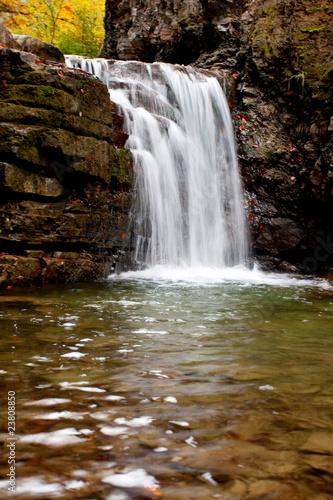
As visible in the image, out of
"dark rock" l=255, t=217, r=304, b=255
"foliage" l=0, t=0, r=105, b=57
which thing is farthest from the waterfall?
"foliage" l=0, t=0, r=105, b=57

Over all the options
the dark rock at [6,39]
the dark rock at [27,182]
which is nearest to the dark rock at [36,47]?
the dark rock at [6,39]

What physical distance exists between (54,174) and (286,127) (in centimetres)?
763

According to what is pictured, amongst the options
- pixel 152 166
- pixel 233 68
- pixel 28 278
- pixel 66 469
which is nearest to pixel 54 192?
pixel 28 278

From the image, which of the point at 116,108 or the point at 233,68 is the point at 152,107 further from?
the point at 233,68

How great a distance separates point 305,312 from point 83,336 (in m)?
3.35

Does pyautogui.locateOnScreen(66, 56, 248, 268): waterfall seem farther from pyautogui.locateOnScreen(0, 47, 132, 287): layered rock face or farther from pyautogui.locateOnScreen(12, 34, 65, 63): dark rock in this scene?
pyautogui.locateOnScreen(12, 34, 65, 63): dark rock

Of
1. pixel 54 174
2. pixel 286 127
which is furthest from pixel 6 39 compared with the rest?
pixel 286 127

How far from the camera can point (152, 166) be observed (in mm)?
9406

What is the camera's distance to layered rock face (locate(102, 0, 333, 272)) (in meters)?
Answer: 11.3

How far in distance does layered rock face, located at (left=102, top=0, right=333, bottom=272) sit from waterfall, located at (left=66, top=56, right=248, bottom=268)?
66 cm

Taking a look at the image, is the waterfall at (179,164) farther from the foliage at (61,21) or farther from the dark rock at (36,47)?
the foliage at (61,21)

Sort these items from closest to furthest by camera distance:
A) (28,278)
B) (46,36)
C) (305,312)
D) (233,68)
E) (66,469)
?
(66,469) → (305,312) → (28,278) → (233,68) → (46,36)

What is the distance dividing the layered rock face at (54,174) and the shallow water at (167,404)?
2423 mm

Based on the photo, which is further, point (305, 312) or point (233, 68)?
point (233, 68)
